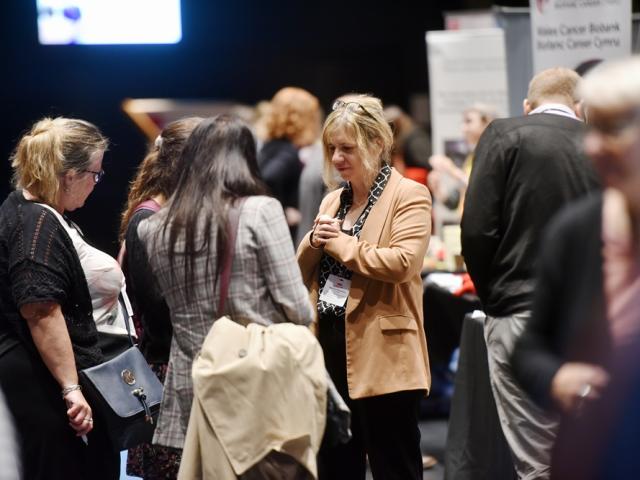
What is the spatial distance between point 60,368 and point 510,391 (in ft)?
4.77

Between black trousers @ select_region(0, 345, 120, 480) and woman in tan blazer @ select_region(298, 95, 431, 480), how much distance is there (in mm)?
822

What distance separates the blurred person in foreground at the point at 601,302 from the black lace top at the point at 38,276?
4.98ft

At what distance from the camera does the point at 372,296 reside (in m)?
3.08

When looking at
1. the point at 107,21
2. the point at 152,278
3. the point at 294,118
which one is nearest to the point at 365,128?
the point at 152,278

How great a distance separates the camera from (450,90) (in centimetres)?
693

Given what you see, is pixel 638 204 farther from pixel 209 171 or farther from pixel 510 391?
pixel 510 391

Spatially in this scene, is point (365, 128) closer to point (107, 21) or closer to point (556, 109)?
point (556, 109)

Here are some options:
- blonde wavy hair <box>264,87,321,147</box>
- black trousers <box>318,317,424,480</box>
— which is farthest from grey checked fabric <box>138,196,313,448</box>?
blonde wavy hair <box>264,87,321,147</box>

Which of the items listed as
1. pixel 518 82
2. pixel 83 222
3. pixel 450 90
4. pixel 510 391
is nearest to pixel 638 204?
pixel 510 391

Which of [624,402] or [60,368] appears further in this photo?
[60,368]

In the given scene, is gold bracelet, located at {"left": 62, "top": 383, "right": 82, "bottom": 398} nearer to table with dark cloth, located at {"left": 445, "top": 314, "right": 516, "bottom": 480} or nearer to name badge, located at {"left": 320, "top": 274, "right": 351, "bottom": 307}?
name badge, located at {"left": 320, "top": 274, "right": 351, "bottom": 307}

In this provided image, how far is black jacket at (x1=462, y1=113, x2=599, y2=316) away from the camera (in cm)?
319

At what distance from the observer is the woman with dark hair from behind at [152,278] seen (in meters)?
2.95

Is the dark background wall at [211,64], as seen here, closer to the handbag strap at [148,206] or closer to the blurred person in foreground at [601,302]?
the handbag strap at [148,206]
